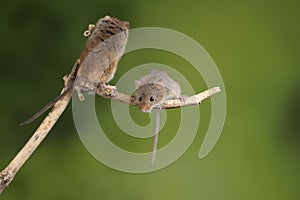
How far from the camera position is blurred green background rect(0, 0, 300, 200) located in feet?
7.79

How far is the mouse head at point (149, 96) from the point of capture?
1313mm

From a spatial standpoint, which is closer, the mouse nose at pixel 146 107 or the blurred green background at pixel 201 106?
the mouse nose at pixel 146 107

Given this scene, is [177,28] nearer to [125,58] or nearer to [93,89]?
[125,58]

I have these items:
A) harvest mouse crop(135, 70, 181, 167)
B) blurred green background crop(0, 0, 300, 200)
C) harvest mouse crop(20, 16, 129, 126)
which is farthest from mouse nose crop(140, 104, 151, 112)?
blurred green background crop(0, 0, 300, 200)

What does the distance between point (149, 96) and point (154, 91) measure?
0.05 meters

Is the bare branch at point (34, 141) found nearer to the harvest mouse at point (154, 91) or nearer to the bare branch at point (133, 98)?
the bare branch at point (133, 98)

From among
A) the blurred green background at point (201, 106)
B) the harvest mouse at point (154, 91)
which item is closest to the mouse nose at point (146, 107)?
the harvest mouse at point (154, 91)

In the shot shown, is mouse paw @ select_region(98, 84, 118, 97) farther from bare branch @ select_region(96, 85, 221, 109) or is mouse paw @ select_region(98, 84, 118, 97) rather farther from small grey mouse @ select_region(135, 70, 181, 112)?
small grey mouse @ select_region(135, 70, 181, 112)

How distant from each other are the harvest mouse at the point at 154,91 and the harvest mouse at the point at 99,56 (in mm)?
106

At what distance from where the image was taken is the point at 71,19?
97.0 inches

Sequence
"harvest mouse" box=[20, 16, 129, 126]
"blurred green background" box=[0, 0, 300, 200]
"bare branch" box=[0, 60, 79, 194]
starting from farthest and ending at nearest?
"blurred green background" box=[0, 0, 300, 200] < "harvest mouse" box=[20, 16, 129, 126] < "bare branch" box=[0, 60, 79, 194]

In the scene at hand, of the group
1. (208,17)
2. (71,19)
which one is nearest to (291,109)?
(208,17)

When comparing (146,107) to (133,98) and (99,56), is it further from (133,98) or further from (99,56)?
(99,56)

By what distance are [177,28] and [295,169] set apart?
0.84 metres
